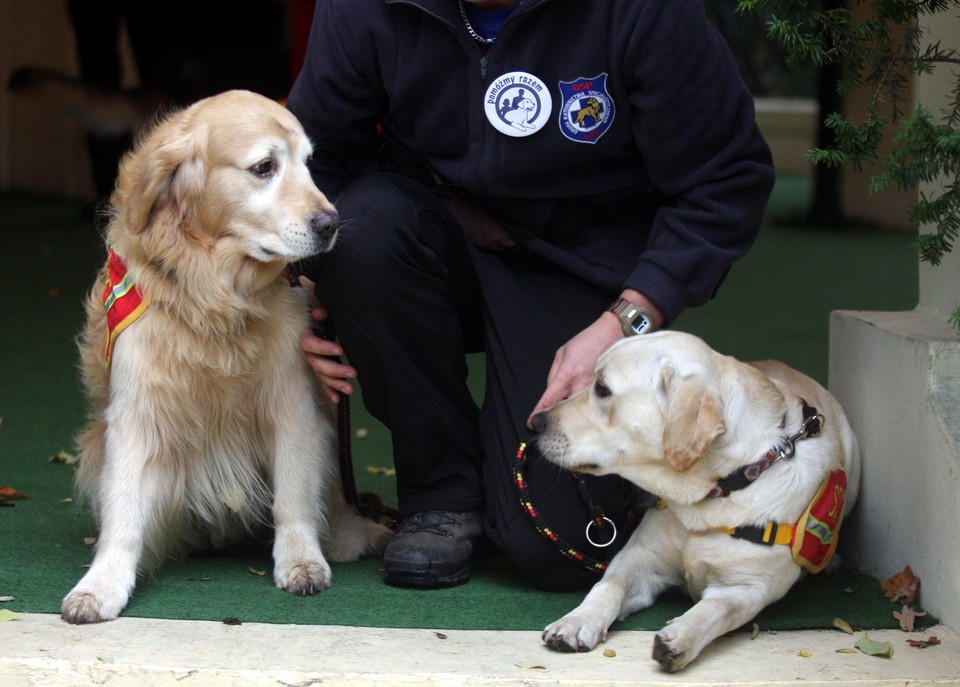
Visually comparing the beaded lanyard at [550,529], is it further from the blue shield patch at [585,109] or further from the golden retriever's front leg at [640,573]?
the blue shield patch at [585,109]

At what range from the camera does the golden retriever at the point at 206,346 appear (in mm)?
2416

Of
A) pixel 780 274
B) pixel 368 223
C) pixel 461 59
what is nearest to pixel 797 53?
pixel 461 59

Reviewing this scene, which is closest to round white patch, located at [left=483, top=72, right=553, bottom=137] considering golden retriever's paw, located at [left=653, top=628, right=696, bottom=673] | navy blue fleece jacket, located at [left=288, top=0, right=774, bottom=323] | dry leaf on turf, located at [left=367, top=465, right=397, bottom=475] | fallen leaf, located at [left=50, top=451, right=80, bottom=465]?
navy blue fleece jacket, located at [left=288, top=0, right=774, bottom=323]

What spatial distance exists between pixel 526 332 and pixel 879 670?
1.06 metres

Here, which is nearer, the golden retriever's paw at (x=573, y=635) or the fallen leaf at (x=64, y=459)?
the golden retriever's paw at (x=573, y=635)

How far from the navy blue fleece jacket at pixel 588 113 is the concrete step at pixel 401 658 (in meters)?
0.75

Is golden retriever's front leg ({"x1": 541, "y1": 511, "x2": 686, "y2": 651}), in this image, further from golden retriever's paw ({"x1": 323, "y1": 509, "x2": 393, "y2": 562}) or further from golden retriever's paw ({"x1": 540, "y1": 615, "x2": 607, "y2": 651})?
golden retriever's paw ({"x1": 323, "y1": 509, "x2": 393, "y2": 562})

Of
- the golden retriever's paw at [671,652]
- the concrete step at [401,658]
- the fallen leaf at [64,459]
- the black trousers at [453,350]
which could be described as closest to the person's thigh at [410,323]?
the black trousers at [453,350]

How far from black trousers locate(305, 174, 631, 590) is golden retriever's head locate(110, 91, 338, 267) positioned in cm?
17

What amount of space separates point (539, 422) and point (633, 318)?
0.31m

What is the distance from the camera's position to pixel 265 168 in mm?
2436

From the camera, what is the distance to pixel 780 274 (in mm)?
6973

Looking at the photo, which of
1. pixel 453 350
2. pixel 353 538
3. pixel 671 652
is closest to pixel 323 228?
pixel 453 350

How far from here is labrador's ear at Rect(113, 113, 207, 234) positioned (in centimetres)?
241
